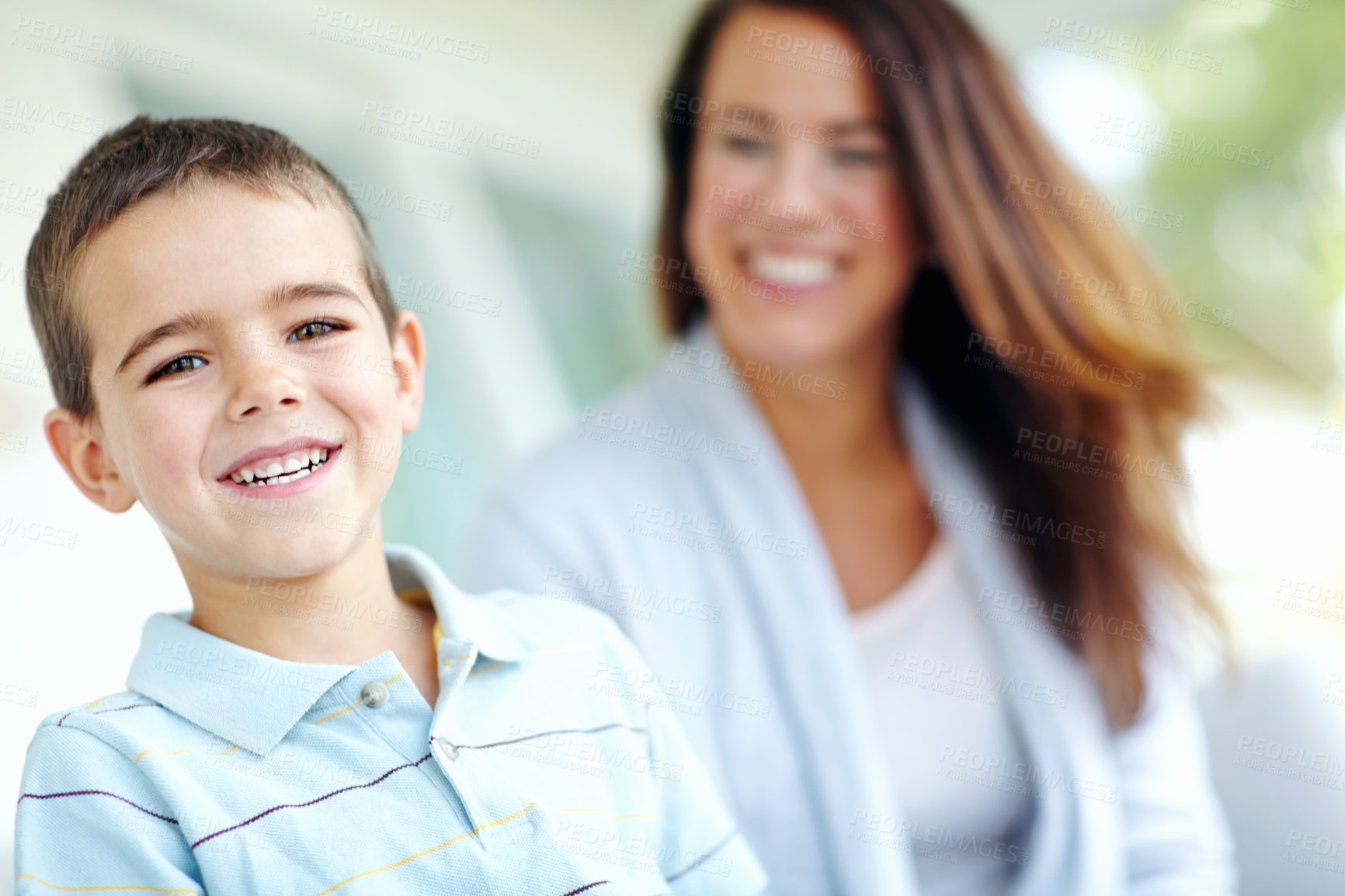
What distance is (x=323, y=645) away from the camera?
0.67m

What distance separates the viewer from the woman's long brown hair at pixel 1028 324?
1165 mm

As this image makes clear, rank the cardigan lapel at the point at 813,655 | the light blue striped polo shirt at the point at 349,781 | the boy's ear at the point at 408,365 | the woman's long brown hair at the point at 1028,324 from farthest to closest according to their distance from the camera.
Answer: the woman's long brown hair at the point at 1028,324 → the cardigan lapel at the point at 813,655 → the boy's ear at the point at 408,365 → the light blue striped polo shirt at the point at 349,781

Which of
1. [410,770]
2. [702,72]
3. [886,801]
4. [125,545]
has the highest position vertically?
A: [702,72]

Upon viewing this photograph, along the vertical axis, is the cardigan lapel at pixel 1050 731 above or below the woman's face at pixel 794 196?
below

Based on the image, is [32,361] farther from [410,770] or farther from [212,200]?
[410,770]

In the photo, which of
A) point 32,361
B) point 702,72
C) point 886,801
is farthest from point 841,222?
point 32,361

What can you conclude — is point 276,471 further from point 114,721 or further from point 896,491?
point 896,491

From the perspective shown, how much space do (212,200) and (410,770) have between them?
37cm

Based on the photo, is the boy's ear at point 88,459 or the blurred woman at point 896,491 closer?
the boy's ear at point 88,459

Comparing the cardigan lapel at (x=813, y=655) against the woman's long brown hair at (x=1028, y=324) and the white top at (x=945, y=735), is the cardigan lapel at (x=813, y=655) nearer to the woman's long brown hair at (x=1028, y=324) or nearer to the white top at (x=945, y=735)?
the white top at (x=945, y=735)

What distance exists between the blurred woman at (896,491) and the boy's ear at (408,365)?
33 centimetres

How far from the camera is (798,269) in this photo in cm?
121

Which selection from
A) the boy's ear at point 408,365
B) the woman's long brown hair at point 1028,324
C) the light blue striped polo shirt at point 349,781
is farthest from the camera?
the woman's long brown hair at point 1028,324

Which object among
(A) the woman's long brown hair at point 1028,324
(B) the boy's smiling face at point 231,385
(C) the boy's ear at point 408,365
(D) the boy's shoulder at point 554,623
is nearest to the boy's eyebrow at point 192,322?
(B) the boy's smiling face at point 231,385
